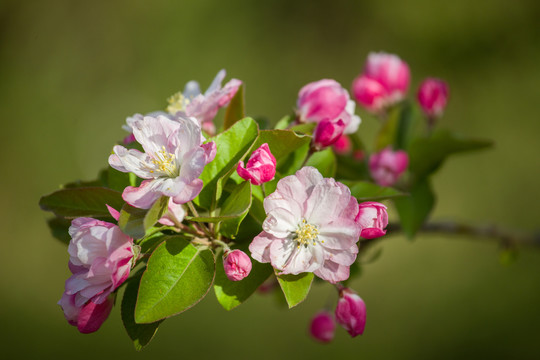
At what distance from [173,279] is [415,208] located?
0.68 m

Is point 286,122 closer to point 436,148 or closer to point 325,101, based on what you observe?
point 325,101

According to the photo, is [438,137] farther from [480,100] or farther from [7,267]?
[7,267]

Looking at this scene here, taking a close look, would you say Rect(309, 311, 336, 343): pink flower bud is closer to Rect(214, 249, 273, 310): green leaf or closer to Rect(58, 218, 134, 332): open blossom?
Rect(214, 249, 273, 310): green leaf

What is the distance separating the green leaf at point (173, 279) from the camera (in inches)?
26.0

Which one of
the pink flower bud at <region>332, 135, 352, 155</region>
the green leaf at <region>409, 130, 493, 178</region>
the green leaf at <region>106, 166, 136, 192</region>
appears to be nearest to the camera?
the green leaf at <region>106, 166, 136, 192</region>

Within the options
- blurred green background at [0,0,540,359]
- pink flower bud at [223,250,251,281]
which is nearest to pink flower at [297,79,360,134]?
pink flower bud at [223,250,251,281]

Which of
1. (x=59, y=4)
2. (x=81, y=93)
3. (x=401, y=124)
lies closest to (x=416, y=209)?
(x=401, y=124)

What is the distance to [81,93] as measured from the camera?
392 cm

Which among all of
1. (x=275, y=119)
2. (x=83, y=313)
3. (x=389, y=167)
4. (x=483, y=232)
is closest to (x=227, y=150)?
(x=83, y=313)

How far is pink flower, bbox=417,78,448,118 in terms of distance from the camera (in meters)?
1.35

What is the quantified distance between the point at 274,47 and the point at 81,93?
1637 mm

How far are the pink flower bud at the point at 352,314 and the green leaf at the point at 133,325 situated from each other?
11.3 inches

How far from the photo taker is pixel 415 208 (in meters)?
1.16

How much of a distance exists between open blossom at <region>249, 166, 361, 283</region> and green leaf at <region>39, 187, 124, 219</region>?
9.8 inches
